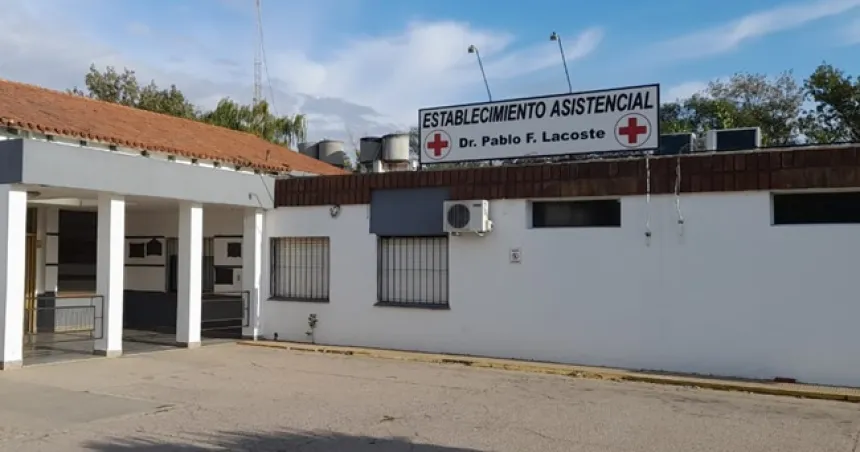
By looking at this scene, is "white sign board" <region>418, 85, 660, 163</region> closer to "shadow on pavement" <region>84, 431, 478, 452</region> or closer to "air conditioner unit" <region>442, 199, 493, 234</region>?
"air conditioner unit" <region>442, 199, 493, 234</region>

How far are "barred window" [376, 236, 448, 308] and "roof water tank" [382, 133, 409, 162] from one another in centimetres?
350

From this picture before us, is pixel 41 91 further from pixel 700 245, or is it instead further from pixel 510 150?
pixel 700 245

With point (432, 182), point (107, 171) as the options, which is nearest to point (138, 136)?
point (107, 171)

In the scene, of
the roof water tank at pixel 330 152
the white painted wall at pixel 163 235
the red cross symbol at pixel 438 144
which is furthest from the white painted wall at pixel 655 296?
the roof water tank at pixel 330 152

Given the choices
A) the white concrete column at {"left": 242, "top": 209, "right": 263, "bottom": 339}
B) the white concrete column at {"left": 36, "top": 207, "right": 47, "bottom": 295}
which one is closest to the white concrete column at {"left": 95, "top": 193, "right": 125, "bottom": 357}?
the white concrete column at {"left": 242, "top": 209, "right": 263, "bottom": 339}

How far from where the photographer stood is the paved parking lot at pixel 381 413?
7.78 m

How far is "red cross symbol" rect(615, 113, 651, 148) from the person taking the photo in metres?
13.6

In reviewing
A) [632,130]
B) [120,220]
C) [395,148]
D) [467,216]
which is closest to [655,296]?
[632,130]

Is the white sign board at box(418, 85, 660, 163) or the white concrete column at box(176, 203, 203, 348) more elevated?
the white sign board at box(418, 85, 660, 163)

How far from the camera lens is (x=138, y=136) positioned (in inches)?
627

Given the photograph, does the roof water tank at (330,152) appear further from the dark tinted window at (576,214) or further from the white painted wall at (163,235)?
the dark tinted window at (576,214)

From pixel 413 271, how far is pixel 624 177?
459 centimetres

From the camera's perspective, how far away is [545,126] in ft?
47.5

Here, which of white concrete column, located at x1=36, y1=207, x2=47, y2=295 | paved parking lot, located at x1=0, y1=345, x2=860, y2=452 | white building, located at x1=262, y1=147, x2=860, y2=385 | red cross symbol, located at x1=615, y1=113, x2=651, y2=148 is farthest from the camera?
white concrete column, located at x1=36, y1=207, x2=47, y2=295
